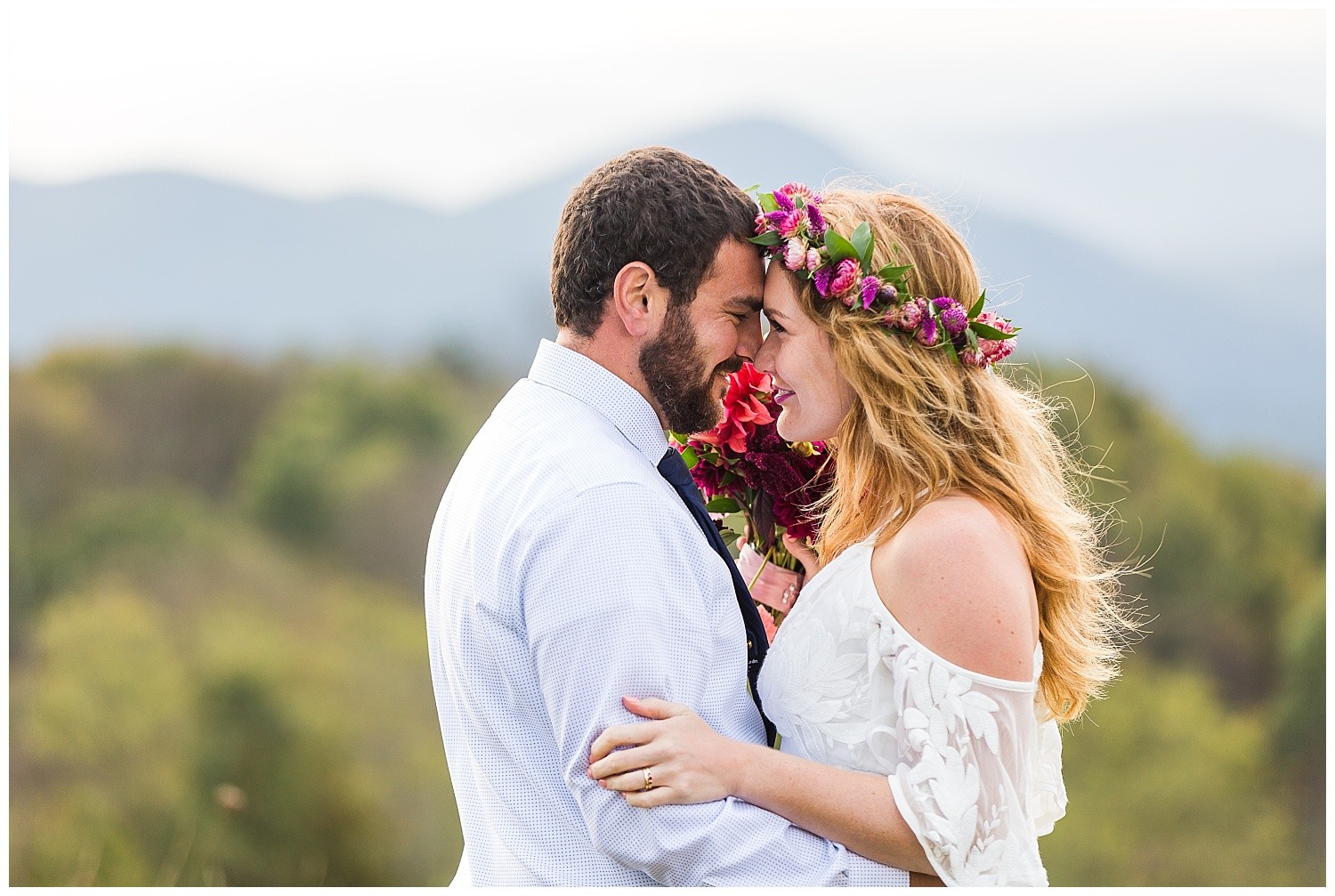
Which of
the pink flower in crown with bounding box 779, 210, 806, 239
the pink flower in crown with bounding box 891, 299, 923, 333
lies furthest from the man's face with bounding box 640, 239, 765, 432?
the pink flower in crown with bounding box 891, 299, 923, 333

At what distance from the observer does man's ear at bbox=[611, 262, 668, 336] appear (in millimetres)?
2525

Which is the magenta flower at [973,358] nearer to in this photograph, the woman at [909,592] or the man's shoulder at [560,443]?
the woman at [909,592]

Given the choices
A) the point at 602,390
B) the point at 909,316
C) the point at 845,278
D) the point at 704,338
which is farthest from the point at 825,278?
the point at 602,390

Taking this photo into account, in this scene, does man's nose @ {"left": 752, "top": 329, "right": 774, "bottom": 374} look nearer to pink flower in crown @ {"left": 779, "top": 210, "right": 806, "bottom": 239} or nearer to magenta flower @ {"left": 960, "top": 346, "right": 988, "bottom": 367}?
pink flower in crown @ {"left": 779, "top": 210, "right": 806, "bottom": 239}

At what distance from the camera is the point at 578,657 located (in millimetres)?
2178

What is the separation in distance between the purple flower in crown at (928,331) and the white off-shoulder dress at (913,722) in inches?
18.5

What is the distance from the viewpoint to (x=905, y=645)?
228cm

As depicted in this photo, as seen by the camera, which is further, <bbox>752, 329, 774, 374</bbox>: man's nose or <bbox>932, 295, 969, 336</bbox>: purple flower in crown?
<bbox>752, 329, 774, 374</bbox>: man's nose

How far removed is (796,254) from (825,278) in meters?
0.08

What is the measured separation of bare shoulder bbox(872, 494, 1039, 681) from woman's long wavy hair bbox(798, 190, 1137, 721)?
9cm

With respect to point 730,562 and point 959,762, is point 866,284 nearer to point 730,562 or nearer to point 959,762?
point 730,562

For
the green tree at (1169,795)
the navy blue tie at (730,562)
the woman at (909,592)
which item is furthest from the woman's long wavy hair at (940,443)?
the green tree at (1169,795)

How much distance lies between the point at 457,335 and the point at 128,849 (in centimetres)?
820

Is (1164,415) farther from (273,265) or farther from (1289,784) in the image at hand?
(273,265)
